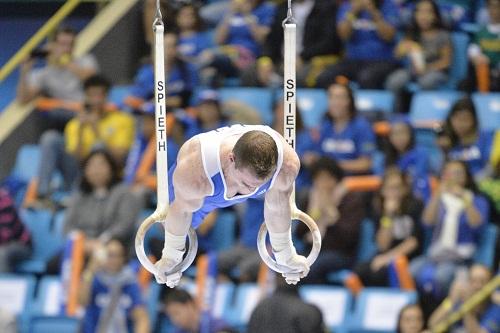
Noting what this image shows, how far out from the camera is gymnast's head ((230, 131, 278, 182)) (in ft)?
18.7

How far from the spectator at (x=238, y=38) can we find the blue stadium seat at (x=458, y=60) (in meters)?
1.49

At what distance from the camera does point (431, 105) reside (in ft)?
34.4

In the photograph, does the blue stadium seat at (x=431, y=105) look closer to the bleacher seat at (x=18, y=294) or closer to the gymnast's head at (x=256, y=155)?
the bleacher seat at (x=18, y=294)

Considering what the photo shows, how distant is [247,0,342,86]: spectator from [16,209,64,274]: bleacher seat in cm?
189

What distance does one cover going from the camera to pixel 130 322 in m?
9.34

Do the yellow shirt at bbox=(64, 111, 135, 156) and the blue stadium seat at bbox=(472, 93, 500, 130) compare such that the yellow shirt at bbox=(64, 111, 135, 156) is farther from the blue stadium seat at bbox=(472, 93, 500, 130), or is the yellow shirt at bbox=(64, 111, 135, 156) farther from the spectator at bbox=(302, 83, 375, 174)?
the blue stadium seat at bbox=(472, 93, 500, 130)

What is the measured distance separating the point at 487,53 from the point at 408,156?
A: 4.63ft

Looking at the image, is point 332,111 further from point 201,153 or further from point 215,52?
point 201,153

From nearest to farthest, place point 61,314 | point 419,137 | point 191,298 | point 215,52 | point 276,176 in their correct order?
point 276,176, point 191,298, point 61,314, point 419,137, point 215,52

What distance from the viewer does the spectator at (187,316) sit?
8969 millimetres

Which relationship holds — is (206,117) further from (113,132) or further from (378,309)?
(378,309)

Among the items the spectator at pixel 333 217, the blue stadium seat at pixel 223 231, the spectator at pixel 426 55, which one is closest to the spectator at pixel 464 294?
the spectator at pixel 333 217

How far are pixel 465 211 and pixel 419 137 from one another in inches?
47.7

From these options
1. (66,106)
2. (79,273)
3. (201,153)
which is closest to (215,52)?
(66,106)
